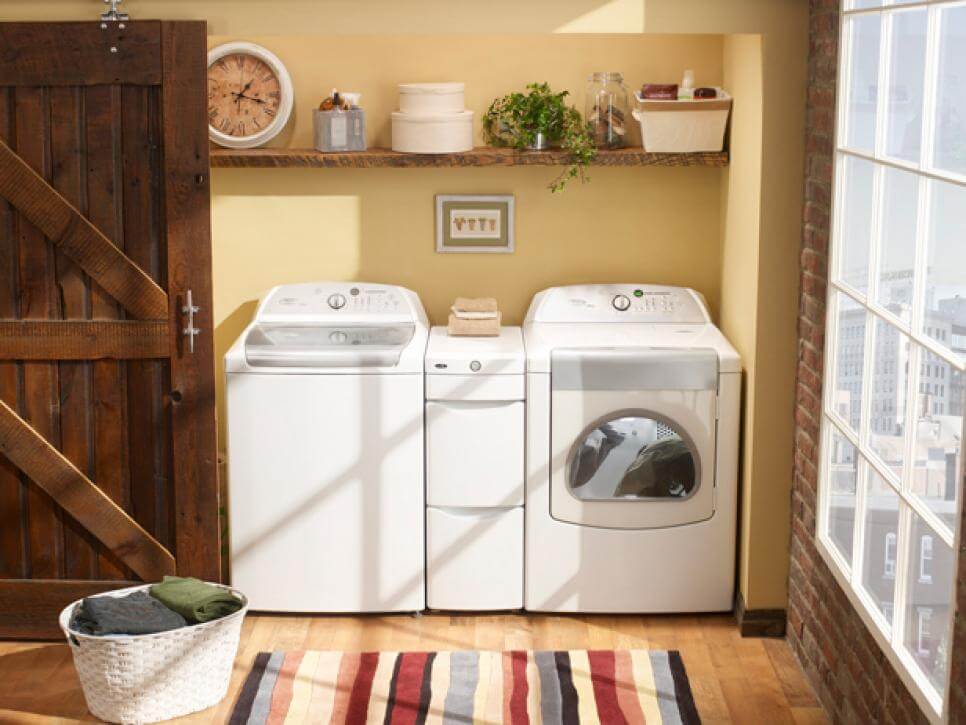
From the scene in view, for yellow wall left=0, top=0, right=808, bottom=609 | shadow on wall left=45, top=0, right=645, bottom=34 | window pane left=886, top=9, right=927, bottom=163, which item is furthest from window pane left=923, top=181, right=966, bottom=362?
yellow wall left=0, top=0, right=808, bottom=609

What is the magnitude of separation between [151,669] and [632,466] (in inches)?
63.4

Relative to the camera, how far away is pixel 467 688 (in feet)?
13.0

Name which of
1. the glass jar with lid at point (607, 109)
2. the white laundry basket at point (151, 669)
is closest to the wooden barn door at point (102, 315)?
the white laundry basket at point (151, 669)

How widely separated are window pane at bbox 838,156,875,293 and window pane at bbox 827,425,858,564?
0.43m

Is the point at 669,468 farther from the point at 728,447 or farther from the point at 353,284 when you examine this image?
the point at 353,284

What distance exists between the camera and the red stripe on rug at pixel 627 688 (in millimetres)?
3809

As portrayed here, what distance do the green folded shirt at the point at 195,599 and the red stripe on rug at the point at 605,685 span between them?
106 centimetres

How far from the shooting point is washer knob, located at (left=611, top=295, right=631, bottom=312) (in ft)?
15.8

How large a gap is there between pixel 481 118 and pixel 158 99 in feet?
4.16

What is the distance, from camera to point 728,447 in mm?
4359

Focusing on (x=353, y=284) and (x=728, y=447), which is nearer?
(x=728, y=447)

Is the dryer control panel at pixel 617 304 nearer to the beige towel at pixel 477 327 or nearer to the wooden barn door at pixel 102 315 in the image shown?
the beige towel at pixel 477 327

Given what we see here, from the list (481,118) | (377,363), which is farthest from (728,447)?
(481,118)

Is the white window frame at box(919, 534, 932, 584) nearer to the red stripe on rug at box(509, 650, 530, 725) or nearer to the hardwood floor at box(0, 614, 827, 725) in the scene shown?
the hardwood floor at box(0, 614, 827, 725)
